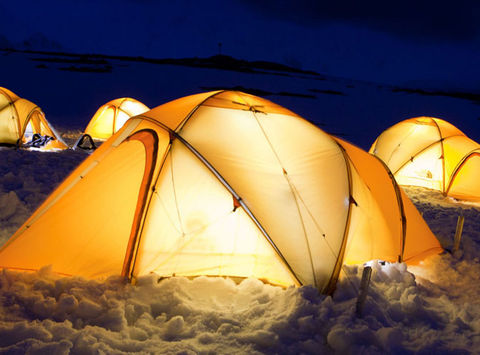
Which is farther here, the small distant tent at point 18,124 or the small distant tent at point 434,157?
the small distant tent at point 18,124

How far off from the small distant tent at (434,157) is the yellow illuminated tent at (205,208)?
6.24 metres

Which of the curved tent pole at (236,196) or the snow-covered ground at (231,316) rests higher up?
the curved tent pole at (236,196)

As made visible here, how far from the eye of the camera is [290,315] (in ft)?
11.9

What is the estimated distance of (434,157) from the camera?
1015 centimetres

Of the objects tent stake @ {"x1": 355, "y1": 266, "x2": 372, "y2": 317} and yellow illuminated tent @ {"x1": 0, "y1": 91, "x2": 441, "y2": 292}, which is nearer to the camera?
tent stake @ {"x1": 355, "y1": 266, "x2": 372, "y2": 317}

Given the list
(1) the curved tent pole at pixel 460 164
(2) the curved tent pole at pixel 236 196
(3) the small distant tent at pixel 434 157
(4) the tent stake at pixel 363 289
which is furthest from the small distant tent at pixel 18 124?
(1) the curved tent pole at pixel 460 164

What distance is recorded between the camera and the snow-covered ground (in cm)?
323

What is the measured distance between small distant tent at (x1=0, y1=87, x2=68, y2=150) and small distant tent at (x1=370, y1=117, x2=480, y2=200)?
9735 millimetres

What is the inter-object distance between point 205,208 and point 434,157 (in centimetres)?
802

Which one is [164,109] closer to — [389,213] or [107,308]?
[107,308]

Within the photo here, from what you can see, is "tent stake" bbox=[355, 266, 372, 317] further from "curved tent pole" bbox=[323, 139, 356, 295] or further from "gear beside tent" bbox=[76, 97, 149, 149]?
"gear beside tent" bbox=[76, 97, 149, 149]

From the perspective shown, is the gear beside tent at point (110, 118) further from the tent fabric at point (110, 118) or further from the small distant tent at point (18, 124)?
the small distant tent at point (18, 124)

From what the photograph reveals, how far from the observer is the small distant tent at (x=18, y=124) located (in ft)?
35.6

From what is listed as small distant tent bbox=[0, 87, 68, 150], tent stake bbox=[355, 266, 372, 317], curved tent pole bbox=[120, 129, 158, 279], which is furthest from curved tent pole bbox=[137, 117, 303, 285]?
small distant tent bbox=[0, 87, 68, 150]
